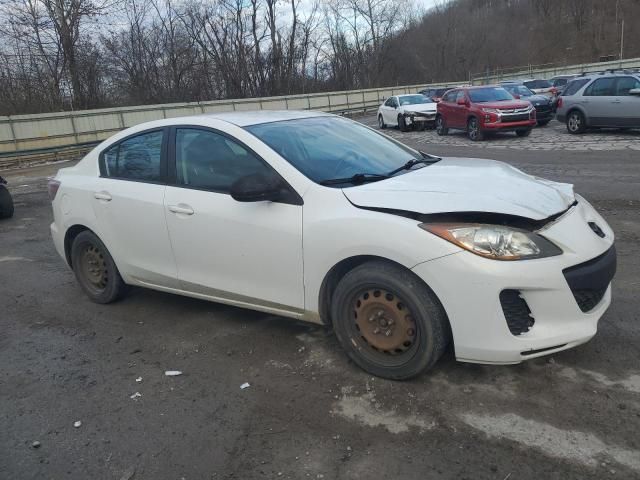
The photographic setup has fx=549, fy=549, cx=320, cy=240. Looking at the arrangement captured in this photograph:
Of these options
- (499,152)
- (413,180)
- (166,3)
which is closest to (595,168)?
(499,152)

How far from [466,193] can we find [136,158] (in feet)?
9.19

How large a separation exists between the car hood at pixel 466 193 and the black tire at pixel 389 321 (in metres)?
0.40

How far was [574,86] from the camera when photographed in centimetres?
1669

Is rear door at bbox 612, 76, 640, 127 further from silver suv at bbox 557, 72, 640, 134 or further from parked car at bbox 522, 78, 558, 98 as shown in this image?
parked car at bbox 522, 78, 558, 98

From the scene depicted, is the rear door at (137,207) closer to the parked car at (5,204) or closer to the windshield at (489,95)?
the parked car at (5,204)

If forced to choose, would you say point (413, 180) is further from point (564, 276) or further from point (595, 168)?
point (595, 168)

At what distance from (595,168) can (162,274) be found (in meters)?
9.23

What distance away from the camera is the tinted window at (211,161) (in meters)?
3.86

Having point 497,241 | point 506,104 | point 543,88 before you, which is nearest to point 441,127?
point 506,104

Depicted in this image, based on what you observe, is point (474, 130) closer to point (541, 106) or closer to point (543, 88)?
point (541, 106)

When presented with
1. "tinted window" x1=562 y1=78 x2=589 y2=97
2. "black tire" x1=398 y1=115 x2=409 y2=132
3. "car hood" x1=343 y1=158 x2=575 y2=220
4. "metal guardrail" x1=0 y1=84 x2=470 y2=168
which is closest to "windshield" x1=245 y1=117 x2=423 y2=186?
"car hood" x1=343 y1=158 x2=575 y2=220

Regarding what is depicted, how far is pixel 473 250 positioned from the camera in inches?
116

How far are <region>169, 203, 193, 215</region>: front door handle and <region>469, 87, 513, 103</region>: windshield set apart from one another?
51.1 ft

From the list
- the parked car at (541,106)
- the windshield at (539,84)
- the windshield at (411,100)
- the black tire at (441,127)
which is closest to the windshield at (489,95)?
the parked car at (541,106)
